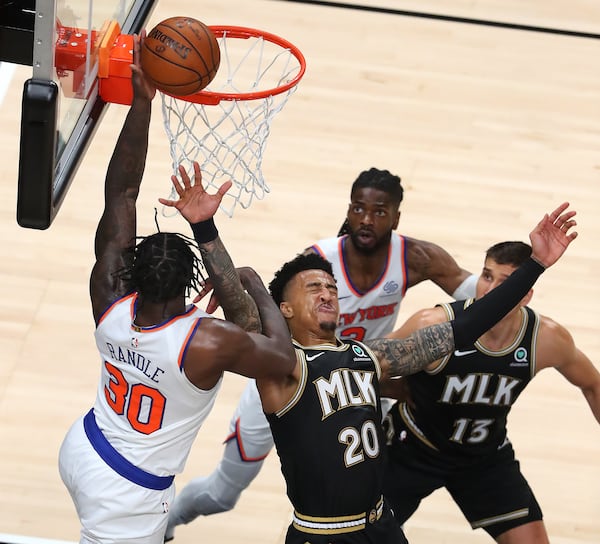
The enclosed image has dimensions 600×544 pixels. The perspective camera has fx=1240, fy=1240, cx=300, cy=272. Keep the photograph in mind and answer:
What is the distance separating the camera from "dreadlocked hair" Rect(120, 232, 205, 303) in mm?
3490

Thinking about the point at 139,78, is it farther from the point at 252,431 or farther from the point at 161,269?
the point at 252,431

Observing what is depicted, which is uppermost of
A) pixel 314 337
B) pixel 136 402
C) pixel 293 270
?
pixel 293 270

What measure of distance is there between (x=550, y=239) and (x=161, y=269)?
1244 mm

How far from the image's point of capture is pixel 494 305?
3.89 meters

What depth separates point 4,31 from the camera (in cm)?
347

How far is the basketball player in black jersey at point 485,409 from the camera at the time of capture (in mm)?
4199

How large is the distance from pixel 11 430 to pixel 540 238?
239 centimetres

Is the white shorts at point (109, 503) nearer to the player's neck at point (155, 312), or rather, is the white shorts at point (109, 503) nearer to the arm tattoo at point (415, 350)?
the player's neck at point (155, 312)

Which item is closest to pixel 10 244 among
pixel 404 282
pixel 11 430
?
pixel 11 430

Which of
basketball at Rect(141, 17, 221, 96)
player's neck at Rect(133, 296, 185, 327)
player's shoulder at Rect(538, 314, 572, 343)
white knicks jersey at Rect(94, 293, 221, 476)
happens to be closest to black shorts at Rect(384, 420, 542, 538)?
player's shoulder at Rect(538, 314, 572, 343)

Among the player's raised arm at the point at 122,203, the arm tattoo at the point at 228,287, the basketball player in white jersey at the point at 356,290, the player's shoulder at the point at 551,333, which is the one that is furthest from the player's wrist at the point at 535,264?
the player's raised arm at the point at 122,203

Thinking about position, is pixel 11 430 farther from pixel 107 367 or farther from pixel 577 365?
pixel 577 365

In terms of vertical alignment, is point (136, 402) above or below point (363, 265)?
below

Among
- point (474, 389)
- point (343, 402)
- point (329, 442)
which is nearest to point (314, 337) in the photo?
point (343, 402)
